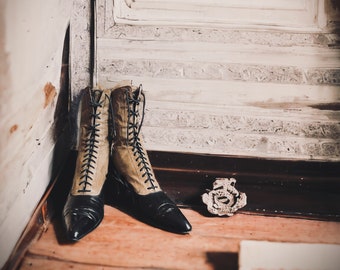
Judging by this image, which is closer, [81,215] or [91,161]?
[81,215]

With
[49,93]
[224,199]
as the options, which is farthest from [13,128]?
[224,199]

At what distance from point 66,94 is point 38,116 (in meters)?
0.28

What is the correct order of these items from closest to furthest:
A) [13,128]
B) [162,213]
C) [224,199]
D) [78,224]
→ [13,128]
[78,224]
[162,213]
[224,199]

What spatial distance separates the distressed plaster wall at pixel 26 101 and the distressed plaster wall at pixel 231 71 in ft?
0.68

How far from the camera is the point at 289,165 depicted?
1632 mm

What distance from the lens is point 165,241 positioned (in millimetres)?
1383

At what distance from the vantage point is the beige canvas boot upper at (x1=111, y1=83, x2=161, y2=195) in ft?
4.91

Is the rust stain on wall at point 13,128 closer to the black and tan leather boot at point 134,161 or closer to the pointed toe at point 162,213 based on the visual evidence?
the black and tan leather boot at point 134,161

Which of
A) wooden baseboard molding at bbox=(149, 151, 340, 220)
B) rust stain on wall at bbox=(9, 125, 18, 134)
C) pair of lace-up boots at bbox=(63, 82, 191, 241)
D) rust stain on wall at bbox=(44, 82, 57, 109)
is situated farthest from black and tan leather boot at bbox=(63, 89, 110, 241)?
rust stain on wall at bbox=(9, 125, 18, 134)

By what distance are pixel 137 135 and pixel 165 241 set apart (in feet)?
1.28

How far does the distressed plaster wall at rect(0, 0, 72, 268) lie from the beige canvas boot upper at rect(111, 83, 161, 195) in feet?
Result: 0.76

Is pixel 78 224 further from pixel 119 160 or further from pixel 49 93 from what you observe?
pixel 49 93

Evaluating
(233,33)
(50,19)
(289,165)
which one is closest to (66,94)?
(50,19)

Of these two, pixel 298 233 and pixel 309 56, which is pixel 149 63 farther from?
pixel 298 233
